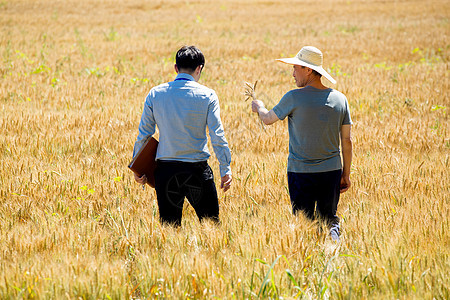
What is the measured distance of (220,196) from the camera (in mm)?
4688

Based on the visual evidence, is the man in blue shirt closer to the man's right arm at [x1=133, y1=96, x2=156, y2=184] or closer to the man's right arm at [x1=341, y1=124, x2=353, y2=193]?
the man's right arm at [x1=133, y1=96, x2=156, y2=184]

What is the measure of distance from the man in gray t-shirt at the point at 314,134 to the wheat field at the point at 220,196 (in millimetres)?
286

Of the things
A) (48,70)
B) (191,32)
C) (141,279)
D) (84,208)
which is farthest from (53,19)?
(141,279)

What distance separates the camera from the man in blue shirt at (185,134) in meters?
3.36

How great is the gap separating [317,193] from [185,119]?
124 cm

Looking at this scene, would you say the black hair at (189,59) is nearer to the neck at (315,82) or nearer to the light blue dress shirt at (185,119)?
the light blue dress shirt at (185,119)

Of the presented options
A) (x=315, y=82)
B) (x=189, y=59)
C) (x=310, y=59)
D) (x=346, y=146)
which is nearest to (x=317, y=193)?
(x=346, y=146)

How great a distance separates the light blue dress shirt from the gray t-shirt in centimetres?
53

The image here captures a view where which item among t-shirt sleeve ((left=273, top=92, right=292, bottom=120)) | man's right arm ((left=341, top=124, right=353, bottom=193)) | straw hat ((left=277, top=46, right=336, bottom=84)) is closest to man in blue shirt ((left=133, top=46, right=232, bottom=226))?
t-shirt sleeve ((left=273, top=92, right=292, bottom=120))

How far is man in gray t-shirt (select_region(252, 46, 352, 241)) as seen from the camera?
3395mm

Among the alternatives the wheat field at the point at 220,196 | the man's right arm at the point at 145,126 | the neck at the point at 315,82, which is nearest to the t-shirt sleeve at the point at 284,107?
the neck at the point at 315,82

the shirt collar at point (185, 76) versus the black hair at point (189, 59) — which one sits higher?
the black hair at point (189, 59)

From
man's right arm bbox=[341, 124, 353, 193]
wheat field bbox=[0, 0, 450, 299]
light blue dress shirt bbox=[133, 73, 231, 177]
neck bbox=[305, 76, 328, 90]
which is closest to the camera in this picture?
wheat field bbox=[0, 0, 450, 299]

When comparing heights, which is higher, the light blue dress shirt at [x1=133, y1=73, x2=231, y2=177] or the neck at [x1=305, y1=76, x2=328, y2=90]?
the neck at [x1=305, y1=76, x2=328, y2=90]
